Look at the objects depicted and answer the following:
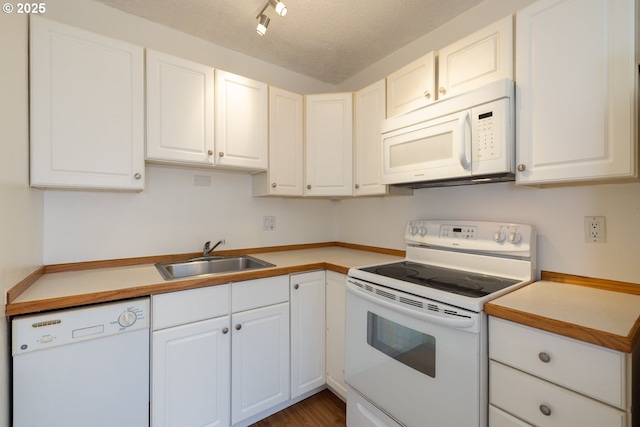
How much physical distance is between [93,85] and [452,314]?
2.06m

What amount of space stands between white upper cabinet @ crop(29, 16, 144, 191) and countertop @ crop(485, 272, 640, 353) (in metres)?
1.92

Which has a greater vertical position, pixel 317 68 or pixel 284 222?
pixel 317 68

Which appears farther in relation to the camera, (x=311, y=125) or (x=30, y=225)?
(x=311, y=125)

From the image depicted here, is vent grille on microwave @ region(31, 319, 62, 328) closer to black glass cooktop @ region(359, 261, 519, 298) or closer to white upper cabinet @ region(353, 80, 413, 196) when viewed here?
black glass cooktop @ region(359, 261, 519, 298)

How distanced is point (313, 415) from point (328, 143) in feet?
6.27

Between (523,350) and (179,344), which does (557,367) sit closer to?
(523,350)

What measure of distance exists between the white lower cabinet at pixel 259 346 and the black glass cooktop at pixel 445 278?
59 centimetres

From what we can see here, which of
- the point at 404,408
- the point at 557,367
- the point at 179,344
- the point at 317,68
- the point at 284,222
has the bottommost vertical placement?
the point at 404,408

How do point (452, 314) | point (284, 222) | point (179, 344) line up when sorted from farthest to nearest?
point (284, 222) < point (179, 344) < point (452, 314)

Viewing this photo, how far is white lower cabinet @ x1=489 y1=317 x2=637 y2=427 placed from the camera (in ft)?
2.67

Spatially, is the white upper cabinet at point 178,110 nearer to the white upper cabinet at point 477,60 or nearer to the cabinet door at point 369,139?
the cabinet door at point 369,139

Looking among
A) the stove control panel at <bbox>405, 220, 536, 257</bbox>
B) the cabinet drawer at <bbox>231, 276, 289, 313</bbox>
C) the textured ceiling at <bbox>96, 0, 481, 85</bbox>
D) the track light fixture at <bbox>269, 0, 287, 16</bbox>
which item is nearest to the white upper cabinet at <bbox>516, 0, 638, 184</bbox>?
the stove control panel at <bbox>405, 220, 536, 257</bbox>

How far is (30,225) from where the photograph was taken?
1.33 m

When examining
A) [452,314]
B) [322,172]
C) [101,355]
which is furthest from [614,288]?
[101,355]
